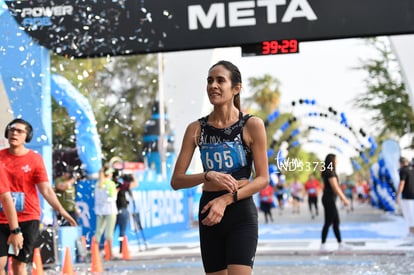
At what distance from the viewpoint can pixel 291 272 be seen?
10141mm

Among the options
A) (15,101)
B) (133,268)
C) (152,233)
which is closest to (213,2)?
(15,101)

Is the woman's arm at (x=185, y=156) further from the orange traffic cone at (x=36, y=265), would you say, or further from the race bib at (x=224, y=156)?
the orange traffic cone at (x=36, y=265)

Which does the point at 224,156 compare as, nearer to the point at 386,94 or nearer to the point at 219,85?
the point at 219,85

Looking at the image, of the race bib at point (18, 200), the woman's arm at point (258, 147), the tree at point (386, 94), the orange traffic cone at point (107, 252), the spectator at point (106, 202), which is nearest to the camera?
the woman's arm at point (258, 147)

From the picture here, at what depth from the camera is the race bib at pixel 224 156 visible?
14.1ft

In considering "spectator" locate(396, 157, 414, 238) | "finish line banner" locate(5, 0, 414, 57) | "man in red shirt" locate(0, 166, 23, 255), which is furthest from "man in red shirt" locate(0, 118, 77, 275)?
"spectator" locate(396, 157, 414, 238)

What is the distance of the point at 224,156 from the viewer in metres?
4.29

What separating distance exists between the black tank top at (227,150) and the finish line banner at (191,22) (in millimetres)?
7224

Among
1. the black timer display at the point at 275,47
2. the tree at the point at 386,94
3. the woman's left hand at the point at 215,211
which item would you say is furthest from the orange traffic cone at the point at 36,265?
the tree at the point at 386,94

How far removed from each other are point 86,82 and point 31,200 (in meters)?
8.74

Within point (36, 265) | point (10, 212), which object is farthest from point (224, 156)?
point (36, 265)

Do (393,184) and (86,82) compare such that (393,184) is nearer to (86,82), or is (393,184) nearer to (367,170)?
(86,82)

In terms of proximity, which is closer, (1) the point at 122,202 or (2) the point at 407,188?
(1) the point at 122,202

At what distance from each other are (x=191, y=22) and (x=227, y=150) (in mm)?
7654
